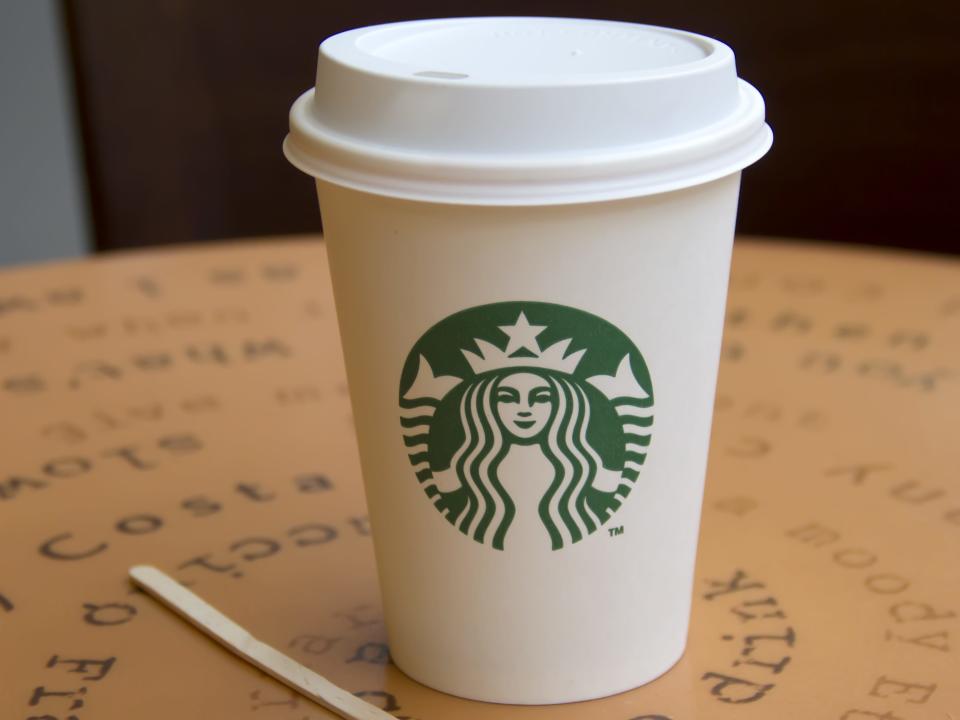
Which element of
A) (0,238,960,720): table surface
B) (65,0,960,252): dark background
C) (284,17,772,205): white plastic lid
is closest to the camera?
(284,17,772,205): white plastic lid

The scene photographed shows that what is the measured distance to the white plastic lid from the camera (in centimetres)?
60

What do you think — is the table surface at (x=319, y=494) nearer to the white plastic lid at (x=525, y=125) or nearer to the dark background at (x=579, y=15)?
the white plastic lid at (x=525, y=125)

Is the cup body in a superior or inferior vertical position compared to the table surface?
superior

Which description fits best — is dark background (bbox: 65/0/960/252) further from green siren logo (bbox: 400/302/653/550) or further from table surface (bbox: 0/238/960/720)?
green siren logo (bbox: 400/302/653/550)

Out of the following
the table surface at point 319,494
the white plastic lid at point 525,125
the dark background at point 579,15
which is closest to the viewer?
the white plastic lid at point 525,125

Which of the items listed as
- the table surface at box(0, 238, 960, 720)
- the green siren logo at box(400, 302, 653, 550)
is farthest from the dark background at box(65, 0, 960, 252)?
the green siren logo at box(400, 302, 653, 550)

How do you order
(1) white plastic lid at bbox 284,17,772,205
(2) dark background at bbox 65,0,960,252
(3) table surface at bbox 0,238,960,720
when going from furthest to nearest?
(2) dark background at bbox 65,0,960,252, (3) table surface at bbox 0,238,960,720, (1) white plastic lid at bbox 284,17,772,205

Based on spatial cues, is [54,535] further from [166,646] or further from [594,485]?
[594,485]

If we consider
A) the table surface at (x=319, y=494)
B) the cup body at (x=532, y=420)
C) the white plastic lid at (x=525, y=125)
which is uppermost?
the white plastic lid at (x=525, y=125)

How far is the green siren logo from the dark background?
1.21m

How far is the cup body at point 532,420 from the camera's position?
2.10 feet

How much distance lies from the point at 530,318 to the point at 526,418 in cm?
6

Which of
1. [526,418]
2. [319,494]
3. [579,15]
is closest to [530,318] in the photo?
[526,418]

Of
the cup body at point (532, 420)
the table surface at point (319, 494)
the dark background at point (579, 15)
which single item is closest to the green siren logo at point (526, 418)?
the cup body at point (532, 420)
